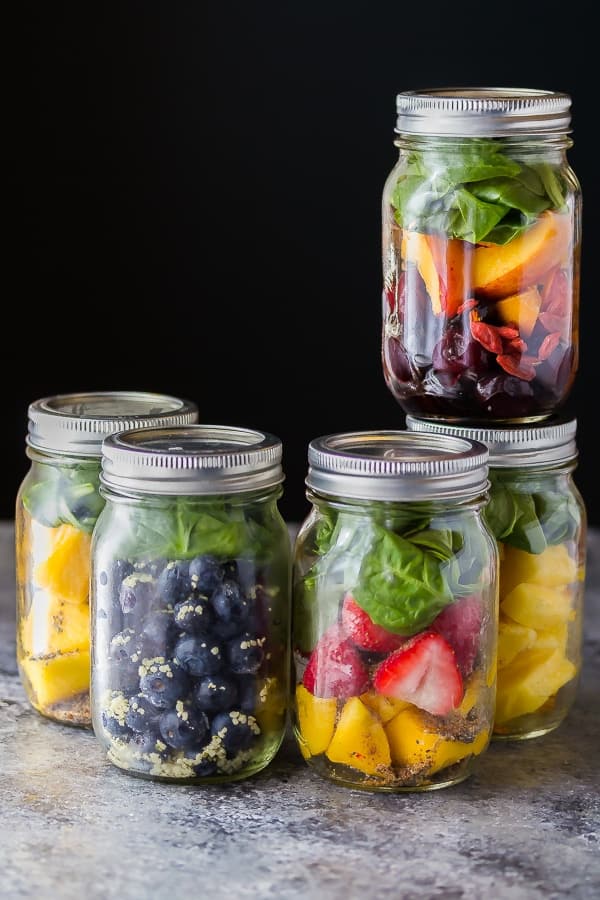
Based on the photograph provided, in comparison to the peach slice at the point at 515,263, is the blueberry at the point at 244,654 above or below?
below

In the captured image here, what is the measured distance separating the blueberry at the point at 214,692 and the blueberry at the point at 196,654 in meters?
0.01

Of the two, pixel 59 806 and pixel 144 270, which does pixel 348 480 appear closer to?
pixel 59 806

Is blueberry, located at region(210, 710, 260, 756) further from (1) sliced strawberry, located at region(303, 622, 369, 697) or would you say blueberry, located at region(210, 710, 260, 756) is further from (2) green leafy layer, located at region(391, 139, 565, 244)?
(2) green leafy layer, located at region(391, 139, 565, 244)

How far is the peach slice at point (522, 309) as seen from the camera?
1449 millimetres

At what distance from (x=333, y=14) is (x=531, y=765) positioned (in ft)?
4.63

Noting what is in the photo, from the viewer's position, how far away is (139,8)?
8.27 feet

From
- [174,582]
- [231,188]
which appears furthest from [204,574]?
[231,188]

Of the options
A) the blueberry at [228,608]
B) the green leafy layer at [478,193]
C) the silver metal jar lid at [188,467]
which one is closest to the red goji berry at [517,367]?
the green leafy layer at [478,193]

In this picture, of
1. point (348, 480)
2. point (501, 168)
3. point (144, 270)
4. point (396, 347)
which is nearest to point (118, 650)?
point (348, 480)

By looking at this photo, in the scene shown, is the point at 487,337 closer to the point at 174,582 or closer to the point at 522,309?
the point at 522,309

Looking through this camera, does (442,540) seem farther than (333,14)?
No

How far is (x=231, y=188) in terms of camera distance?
103 inches

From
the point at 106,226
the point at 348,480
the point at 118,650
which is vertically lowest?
the point at 118,650

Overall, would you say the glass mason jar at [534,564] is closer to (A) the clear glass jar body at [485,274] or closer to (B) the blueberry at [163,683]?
(A) the clear glass jar body at [485,274]
